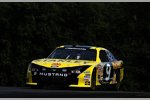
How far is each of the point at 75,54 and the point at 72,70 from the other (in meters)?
1.08

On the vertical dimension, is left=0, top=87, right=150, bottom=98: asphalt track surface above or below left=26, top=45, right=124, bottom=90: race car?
below

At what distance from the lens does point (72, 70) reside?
1274cm

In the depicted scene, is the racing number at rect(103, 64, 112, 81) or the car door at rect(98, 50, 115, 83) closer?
the car door at rect(98, 50, 115, 83)

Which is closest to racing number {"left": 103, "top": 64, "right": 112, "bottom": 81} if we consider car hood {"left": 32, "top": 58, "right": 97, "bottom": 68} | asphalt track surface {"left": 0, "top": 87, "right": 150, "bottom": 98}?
car hood {"left": 32, "top": 58, "right": 97, "bottom": 68}

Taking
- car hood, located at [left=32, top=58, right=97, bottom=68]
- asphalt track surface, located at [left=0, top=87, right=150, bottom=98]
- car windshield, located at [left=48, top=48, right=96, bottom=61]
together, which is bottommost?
asphalt track surface, located at [left=0, top=87, right=150, bottom=98]

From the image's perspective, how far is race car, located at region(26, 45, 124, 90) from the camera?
12.7m

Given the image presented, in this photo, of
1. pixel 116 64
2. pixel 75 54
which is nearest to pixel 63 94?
pixel 75 54

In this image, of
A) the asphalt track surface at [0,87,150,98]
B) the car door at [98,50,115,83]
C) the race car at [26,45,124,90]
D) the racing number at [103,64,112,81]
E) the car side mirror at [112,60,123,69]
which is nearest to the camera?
the asphalt track surface at [0,87,150,98]

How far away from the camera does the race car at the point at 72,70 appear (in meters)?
12.7

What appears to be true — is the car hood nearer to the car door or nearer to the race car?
the race car

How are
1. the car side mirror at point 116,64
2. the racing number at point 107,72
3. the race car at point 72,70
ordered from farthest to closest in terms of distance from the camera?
the car side mirror at point 116,64
the racing number at point 107,72
the race car at point 72,70

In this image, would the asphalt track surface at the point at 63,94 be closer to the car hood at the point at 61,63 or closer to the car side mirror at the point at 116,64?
the car hood at the point at 61,63

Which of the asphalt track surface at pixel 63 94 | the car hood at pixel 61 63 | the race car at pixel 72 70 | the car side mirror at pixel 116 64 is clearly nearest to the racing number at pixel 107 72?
the race car at pixel 72 70

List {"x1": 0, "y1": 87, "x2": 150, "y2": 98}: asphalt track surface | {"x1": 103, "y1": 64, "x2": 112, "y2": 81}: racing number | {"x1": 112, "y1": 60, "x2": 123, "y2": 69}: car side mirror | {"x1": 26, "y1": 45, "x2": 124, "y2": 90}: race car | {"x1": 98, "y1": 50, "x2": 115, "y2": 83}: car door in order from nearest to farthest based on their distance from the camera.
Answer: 1. {"x1": 0, "y1": 87, "x2": 150, "y2": 98}: asphalt track surface
2. {"x1": 26, "y1": 45, "x2": 124, "y2": 90}: race car
3. {"x1": 98, "y1": 50, "x2": 115, "y2": 83}: car door
4. {"x1": 103, "y1": 64, "x2": 112, "y2": 81}: racing number
5. {"x1": 112, "y1": 60, "x2": 123, "y2": 69}: car side mirror
